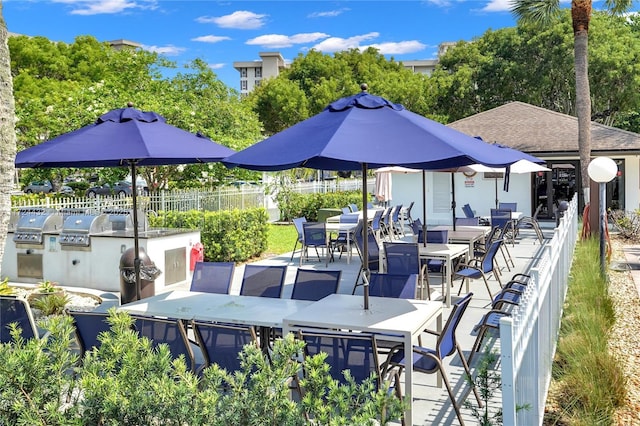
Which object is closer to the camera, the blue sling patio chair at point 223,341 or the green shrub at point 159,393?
the green shrub at point 159,393

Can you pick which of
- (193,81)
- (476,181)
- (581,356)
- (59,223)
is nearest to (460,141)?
(581,356)

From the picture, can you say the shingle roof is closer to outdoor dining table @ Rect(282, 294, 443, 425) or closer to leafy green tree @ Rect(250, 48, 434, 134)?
leafy green tree @ Rect(250, 48, 434, 134)

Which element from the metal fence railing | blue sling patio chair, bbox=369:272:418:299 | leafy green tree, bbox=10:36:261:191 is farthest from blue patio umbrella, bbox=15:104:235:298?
leafy green tree, bbox=10:36:261:191

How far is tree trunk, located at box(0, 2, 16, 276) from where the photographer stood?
4.38 m

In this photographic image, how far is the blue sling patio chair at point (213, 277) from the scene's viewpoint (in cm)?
697

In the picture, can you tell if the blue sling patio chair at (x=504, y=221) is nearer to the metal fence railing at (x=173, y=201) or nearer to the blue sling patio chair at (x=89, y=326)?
the metal fence railing at (x=173, y=201)

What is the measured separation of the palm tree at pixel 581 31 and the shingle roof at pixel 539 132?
3252mm

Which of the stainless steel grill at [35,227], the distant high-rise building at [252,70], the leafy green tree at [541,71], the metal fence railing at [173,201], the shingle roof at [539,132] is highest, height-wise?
the distant high-rise building at [252,70]

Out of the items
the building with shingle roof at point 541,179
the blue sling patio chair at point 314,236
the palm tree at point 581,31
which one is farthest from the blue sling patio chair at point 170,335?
the building with shingle roof at point 541,179

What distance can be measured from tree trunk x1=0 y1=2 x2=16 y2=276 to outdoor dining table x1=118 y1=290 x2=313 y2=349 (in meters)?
1.56

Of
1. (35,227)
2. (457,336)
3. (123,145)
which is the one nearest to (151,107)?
(35,227)

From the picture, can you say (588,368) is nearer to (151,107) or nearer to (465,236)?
(465,236)

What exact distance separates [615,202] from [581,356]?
19.4 metres

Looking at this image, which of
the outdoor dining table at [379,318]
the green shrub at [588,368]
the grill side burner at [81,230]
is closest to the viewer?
the green shrub at [588,368]
